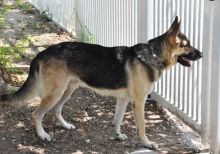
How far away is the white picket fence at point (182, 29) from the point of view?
592 cm

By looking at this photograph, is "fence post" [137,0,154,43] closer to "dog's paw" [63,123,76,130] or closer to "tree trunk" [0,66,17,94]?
"dog's paw" [63,123,76,130]

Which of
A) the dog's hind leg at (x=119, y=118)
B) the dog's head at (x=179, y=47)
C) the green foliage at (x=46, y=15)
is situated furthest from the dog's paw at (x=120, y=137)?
the green foliage at (x=46, y=15)

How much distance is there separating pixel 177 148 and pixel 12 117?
2.23 meters

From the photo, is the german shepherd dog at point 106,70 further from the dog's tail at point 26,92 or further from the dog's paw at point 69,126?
the dog's paw at point 69,126

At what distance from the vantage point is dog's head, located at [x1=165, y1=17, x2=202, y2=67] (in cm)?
594

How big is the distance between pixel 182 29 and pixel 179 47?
74 centimetres

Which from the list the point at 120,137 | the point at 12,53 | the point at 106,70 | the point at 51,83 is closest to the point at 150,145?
the point at 120,137

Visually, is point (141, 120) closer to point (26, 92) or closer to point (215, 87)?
point (215, 87)

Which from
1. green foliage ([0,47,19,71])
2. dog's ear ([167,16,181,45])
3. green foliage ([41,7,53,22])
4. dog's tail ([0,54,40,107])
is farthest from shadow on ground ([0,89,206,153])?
green foliage ([41,7,53,22])

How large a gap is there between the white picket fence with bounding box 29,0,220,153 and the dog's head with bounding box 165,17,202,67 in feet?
0.50

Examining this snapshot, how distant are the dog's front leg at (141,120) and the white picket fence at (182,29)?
0.65m

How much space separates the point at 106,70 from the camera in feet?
20.5

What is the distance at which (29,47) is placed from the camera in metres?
10.6

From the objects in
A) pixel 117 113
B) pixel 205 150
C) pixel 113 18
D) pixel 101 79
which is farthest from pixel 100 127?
pixel 113 18
